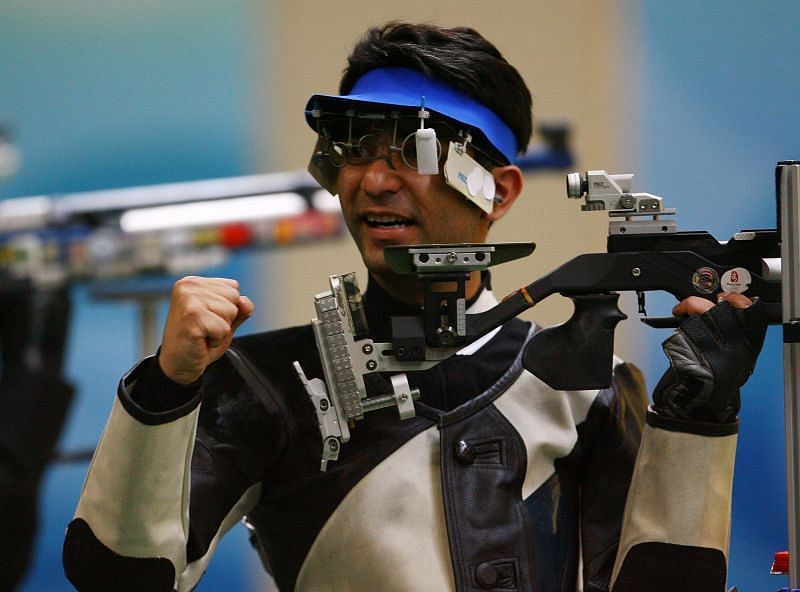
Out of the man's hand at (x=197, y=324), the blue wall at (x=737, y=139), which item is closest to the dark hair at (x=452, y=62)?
the man's hand at (x=197, y=324)

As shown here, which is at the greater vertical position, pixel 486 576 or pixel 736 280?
pixel 736 280

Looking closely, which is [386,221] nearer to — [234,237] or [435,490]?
[435,490]

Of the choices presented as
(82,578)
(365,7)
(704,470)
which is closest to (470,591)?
(704,470)

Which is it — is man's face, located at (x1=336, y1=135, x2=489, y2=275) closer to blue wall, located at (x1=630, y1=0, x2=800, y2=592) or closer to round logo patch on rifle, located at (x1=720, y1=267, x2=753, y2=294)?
round logo patch on rifle, located at (x1=720, y1=267, x2=753, y2=294)

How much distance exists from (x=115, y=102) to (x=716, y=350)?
2.08 meters

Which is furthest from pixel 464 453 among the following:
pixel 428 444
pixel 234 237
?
pixel 234 237

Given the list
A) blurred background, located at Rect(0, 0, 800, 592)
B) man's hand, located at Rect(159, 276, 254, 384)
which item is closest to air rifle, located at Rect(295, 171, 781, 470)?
man's hand, located at Rect(159, 276, 254, 384)

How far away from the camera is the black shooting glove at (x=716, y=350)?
1374 millimetres

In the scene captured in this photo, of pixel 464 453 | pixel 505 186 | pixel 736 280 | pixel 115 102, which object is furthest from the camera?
pixel 115 102

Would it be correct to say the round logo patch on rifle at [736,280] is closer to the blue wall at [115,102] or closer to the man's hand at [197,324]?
the man's hand at [197,324]

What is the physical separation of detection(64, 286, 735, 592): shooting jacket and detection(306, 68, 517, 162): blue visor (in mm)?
273

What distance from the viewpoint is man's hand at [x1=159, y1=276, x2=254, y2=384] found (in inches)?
51.2

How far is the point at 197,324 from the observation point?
1.30 metres

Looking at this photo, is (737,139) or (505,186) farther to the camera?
(737,139)
